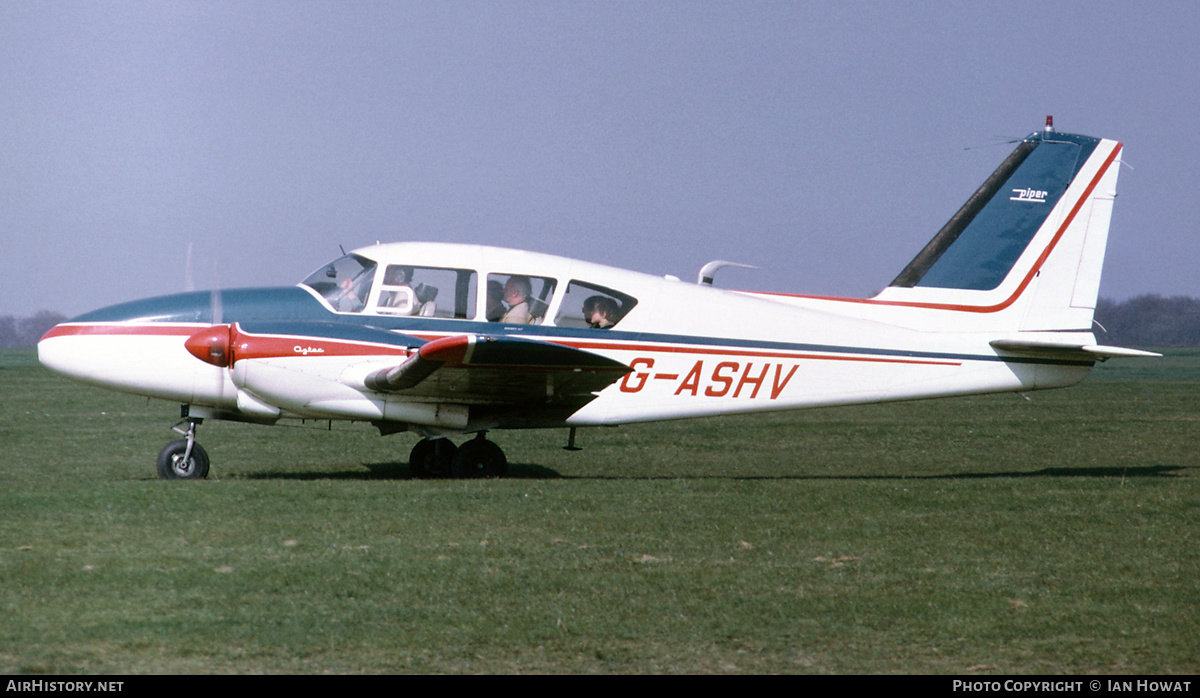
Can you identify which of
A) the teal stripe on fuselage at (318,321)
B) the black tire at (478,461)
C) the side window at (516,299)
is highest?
the side window at (516,299)

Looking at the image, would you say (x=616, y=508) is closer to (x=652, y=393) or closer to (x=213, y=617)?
(x=652, y=393)

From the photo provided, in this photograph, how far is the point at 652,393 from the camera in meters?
10.4

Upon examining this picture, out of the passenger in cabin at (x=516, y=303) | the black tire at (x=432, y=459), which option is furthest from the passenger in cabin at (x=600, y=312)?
the black tire at (x=432, y=459)

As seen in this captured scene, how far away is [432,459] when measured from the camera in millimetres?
10836

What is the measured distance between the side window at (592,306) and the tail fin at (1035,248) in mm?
2992

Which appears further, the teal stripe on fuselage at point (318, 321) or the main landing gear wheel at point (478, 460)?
the main landing gear wheel at point (478, 460)

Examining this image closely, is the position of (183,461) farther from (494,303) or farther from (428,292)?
(494,303)

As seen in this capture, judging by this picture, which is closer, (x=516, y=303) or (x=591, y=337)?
(x=516, y=303)

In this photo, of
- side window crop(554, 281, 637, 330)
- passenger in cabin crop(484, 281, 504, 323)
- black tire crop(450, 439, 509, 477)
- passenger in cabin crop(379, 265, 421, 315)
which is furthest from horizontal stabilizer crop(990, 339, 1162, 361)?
passenger in cabin crop(379, 265, 421, 315)

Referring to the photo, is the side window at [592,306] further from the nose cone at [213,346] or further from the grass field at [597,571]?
the nose cone at [213,346]

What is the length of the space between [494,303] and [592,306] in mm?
969

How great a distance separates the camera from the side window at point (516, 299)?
10.1m

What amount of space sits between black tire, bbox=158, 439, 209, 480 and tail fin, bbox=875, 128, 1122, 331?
7084 mm

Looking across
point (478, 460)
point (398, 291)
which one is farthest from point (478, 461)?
point (398, 291)
